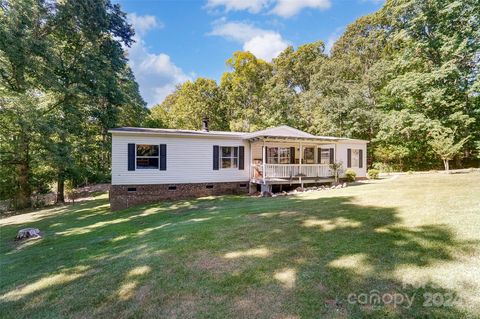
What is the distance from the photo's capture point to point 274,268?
3.87m

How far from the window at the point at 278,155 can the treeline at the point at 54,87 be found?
1100 centimetres

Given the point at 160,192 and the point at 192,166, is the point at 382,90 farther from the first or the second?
the point at 160,192

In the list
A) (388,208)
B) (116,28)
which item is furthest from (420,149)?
(116,28)

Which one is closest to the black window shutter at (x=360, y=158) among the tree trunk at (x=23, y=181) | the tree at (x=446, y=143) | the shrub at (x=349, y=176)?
the shrub at (x=349, y=176)

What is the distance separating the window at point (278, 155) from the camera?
16.8 metres

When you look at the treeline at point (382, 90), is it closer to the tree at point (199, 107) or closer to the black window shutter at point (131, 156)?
the tree at point (199, 107)

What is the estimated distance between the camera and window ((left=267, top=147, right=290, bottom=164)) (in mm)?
16781

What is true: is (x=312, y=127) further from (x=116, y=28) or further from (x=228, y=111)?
(x=116, y=28)

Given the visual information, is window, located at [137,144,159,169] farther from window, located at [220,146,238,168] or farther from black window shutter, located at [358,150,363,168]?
black window shutter, located at [358,150,363,168]

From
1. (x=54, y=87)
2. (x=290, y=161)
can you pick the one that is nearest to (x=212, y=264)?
(x=290, y=161)

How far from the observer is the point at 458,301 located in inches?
109

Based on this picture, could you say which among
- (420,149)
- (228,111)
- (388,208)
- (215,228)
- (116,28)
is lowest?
(215,228)

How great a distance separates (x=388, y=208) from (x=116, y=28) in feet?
63.9

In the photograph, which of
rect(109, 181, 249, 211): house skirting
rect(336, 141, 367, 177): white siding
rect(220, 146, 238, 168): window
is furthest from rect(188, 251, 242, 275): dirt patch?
rect(336, 141, 367, 177): white siding
